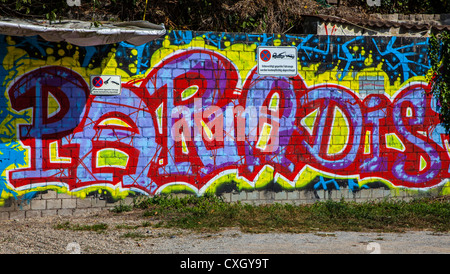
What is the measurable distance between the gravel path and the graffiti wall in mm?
1262

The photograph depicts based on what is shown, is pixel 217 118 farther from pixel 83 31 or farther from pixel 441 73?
pixel 441 73

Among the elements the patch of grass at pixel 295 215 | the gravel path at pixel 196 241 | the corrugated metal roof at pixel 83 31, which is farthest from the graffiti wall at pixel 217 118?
the gravel path at pixel 196 241

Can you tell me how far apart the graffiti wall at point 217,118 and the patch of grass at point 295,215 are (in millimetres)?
360

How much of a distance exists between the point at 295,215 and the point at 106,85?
12.2ft

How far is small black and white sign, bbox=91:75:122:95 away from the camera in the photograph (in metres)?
8.53

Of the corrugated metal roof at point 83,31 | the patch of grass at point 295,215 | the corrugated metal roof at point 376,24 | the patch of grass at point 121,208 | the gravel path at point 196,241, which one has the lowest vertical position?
the patch of grass at point 121,208

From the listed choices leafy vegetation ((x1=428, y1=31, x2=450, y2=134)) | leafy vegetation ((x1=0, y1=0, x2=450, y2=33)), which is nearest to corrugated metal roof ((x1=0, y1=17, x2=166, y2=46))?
leafy vegetation ((x1=0, y1=0, x2=450, y2=33))

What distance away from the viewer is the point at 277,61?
9188 millimetres

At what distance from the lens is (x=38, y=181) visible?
8352 mm

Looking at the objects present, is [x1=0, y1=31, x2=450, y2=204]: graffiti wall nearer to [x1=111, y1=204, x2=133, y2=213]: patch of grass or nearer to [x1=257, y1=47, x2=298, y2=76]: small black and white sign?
[x1=257, y1=47, x2=298, y2=76]: small black and white sign

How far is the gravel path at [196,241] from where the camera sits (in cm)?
607

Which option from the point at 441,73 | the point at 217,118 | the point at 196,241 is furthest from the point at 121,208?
the point at 441,73

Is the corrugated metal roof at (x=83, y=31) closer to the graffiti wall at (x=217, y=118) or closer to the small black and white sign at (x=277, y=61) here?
the graffiti wall at (x=217, y=118)

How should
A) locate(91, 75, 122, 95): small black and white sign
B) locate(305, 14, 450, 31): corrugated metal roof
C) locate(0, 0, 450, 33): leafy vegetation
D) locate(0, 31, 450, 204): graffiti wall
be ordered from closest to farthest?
1. locate(0, 31, 450, 204): graffiti wall
2. locate(91, 75, 122, 95): small black and white sign
3. locate(305, 14, 450, 31): corrugated metal roof
4. locate(0, 0, 450, 33): leafy vegetation
